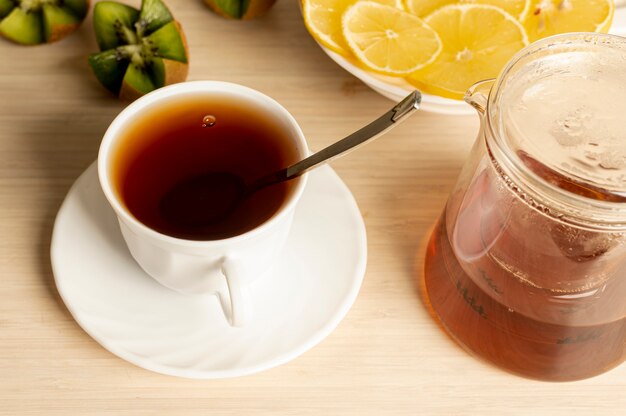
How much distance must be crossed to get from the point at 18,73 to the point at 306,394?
0.48 m

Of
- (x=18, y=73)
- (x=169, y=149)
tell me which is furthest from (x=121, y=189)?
(x=18, y=73)

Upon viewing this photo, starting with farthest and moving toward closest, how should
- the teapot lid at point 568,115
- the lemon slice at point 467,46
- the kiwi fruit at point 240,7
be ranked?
the kiwi fruit at point 240,7
the lemon slice at point 467,46
the teapot lid at point 568,115

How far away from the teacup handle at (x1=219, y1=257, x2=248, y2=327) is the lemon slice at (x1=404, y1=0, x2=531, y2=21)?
375mm

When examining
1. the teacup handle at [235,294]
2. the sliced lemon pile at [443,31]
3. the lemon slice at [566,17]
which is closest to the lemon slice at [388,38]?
the sliced lemon pile at [443,31]

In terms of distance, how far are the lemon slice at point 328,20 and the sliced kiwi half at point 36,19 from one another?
0.28 m

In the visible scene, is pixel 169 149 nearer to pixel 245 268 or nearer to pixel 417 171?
pixel 245 268

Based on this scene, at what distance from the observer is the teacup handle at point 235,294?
542mm

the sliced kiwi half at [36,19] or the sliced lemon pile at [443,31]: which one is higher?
the sliced lemon pile at [443,31]

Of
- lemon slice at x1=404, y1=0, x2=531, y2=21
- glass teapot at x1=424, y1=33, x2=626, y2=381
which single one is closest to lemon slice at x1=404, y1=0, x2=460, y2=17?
lemon slice at x1=404, y1=0, x2=531, y2=21

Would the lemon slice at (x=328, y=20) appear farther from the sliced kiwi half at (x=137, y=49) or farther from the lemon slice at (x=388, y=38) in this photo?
the sliced kiwi half at (x=137, y=49)

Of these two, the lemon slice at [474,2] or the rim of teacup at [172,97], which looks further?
the lemon slice at [474,2]

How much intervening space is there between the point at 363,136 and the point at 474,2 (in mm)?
281

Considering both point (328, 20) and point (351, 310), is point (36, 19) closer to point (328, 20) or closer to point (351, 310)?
point (328, 20)

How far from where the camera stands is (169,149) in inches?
25.4
